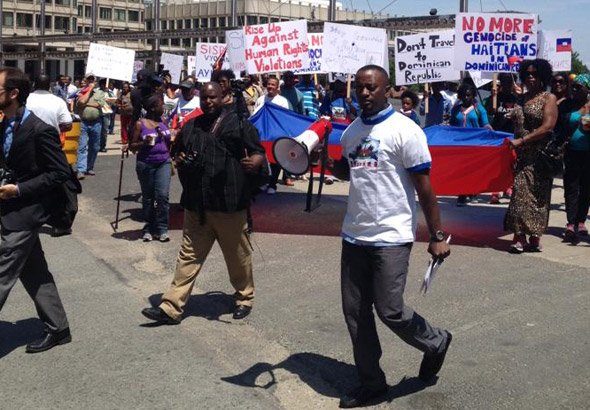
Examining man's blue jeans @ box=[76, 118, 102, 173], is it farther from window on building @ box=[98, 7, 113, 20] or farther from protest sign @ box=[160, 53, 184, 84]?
window on building @ box=[98, 7, 113, 20]

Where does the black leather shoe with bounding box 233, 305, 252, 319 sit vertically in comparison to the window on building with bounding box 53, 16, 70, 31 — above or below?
below

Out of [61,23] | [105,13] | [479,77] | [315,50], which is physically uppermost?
[105,13]

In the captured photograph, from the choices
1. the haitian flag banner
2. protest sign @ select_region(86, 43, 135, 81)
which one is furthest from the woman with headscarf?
protest sign @ select_region(86, 43, 135, 81)

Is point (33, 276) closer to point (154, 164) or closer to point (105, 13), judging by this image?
point (154, 164)

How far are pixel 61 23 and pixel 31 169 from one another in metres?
106

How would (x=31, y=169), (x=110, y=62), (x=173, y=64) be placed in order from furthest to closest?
(x=173, y=64)
(x=110, y=62)
(x=31, y=169)

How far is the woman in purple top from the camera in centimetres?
897

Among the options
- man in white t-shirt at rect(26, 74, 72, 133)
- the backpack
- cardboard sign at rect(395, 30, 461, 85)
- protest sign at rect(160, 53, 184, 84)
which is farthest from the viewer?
protest sign at rect(160, 53, 184, 84)

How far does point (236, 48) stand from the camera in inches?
648

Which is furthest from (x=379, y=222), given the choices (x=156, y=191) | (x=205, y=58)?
(x=205, y=58)

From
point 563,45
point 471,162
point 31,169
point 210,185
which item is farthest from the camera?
point 563,45

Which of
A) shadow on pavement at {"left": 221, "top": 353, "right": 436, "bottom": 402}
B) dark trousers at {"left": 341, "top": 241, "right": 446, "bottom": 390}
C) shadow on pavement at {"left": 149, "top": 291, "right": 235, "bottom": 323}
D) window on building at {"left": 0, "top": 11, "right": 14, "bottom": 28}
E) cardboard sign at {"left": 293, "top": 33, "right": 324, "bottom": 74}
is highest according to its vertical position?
window on building at {"left": 0, "top": 11, "right": 14, "bottom": 28}

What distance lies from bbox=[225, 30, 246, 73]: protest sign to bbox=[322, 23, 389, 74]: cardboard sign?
3.41 m

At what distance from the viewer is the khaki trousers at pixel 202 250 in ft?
20.0
